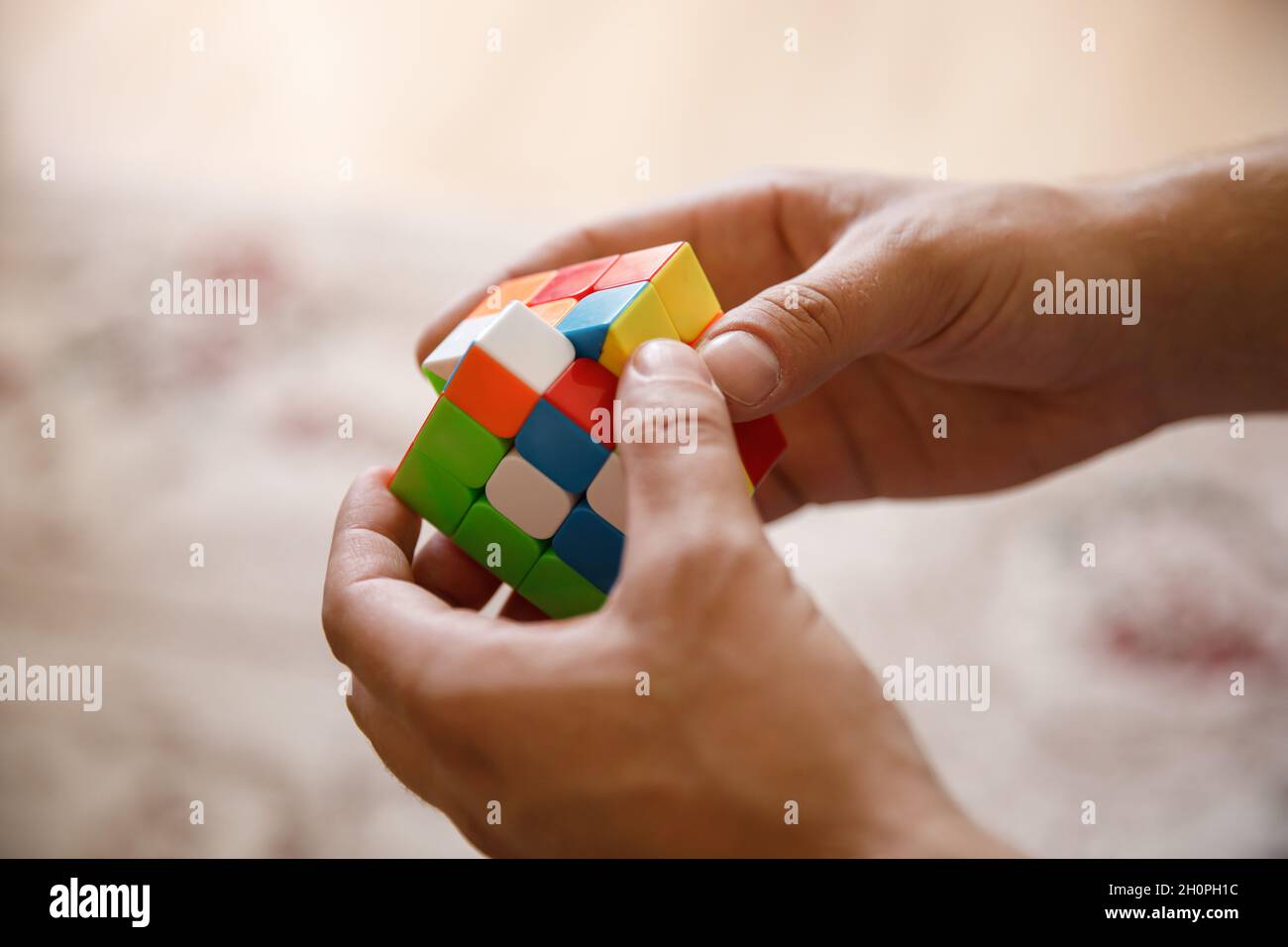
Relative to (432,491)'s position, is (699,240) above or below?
above

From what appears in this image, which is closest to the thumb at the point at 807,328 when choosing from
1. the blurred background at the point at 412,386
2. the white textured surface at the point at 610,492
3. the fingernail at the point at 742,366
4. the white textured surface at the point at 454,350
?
the fingernail at the point at 742,366

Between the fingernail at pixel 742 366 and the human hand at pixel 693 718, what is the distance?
0.14m

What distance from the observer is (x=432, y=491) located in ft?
2.88

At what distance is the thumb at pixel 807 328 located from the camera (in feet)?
2.58

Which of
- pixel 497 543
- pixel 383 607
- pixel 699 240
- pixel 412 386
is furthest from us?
pixel 412 386

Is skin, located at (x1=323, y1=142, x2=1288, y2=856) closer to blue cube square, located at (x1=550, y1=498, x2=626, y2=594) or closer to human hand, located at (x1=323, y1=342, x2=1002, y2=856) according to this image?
human hand, located at (x1=323, y1=342, x2=1002, y2=856)

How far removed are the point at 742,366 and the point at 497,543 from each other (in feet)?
0.90

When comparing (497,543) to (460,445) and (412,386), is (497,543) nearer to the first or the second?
(460,445)

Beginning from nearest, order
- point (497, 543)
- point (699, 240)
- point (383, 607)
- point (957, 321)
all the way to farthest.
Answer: point (383, 607)
point (497, 543)
point (957, 321)
point (699, 240)

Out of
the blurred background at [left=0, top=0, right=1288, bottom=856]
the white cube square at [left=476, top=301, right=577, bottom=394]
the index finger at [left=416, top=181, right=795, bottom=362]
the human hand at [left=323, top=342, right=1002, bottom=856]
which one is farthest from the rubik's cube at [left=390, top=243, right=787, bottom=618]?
the blurred background at [left=0, top=0, right=1288, bottom=856]

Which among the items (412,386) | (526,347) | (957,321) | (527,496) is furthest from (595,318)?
(412,386)

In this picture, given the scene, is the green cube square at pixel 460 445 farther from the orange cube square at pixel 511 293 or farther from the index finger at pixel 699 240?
the index finger at pixel 699 240

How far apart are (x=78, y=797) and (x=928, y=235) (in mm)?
1252

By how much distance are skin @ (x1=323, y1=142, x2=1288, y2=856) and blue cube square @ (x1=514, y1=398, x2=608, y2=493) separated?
9 centimetres
